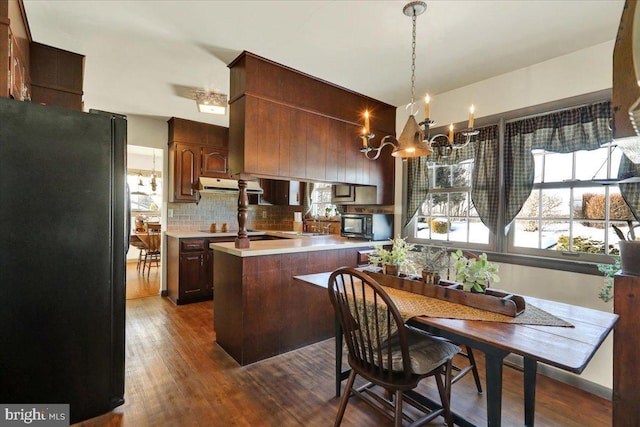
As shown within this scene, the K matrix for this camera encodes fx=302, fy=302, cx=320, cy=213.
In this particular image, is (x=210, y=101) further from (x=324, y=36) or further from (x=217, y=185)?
(x=324, y=36)

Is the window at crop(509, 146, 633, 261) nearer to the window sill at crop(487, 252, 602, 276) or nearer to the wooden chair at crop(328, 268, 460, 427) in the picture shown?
the window sill at crop(487, 252, 602, 276)

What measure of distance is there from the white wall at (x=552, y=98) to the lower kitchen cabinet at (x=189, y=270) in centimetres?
354

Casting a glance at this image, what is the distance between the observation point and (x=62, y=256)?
1.73 meters

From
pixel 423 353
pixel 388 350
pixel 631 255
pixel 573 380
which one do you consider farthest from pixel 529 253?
pixel 388 350

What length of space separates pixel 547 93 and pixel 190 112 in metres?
3.94

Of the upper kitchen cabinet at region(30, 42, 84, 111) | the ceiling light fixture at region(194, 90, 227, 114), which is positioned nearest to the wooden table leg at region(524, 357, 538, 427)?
the ceiling light fixture at region(194, 90, 227, 114)

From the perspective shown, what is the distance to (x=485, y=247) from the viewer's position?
2.93 m

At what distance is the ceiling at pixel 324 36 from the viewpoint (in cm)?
193

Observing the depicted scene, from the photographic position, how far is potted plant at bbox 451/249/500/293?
1.59 meters

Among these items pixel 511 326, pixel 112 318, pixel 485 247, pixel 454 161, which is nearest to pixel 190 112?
pixel 112 318

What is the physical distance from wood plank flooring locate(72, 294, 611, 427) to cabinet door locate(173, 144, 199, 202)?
2.13 metres

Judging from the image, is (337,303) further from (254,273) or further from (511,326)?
(254,273)

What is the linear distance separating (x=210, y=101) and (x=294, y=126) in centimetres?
111

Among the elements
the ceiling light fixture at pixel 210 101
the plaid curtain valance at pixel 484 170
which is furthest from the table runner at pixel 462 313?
the ceiling light fixture at pixel 210 101
